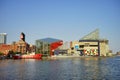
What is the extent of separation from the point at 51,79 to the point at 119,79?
1366cm

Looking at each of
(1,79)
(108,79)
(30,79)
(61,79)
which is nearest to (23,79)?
(30,79)

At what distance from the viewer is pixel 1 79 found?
46656mm

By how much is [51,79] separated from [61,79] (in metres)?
1.98

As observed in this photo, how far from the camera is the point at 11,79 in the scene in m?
47.0

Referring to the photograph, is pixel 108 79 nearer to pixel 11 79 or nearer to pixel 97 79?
pixel 97 79

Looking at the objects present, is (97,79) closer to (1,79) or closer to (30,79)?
(30,79)

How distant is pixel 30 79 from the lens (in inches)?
1843

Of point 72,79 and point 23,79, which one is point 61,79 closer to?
point 72,79

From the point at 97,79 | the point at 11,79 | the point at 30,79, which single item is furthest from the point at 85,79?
the point at 11,79

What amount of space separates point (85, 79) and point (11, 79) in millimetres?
14736

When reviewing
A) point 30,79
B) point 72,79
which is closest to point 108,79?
point 72,79

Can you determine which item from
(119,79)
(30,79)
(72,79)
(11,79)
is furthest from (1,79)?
(119,79)

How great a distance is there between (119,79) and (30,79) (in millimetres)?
17826

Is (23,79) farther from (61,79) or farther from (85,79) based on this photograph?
(85,79)
